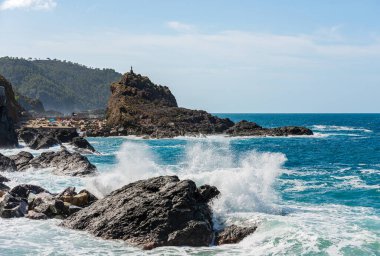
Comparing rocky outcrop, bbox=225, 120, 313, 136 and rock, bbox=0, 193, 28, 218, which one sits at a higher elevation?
rocky outcrop, bbox=225, 120, 313, 136

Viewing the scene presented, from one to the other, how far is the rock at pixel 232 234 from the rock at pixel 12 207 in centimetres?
871

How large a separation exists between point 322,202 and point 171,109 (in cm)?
7721

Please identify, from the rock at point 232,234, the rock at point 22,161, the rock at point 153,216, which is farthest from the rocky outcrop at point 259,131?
the rock at point 232,234

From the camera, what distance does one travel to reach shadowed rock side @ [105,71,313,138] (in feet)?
294

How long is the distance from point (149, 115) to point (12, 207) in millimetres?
74605

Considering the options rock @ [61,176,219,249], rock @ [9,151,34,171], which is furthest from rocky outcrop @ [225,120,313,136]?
rock @ [61,176,219,249]

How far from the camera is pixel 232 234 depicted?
17297 mm

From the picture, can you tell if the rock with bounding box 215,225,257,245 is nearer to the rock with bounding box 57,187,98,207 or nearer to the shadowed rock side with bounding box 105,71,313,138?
the rock with bounding box 57,187,98,207

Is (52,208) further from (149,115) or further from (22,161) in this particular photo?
(149,115)

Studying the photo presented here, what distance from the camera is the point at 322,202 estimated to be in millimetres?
25266

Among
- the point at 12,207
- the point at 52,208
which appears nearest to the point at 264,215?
the point at 52,208

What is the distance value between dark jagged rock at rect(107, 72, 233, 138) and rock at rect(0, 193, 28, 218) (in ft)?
202

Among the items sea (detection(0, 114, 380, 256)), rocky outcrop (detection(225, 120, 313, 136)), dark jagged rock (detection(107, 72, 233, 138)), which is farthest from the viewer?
rocky outcrop (detection(225, 120, 313, 136))

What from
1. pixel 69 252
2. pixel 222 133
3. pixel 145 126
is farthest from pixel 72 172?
pixel 222 133
